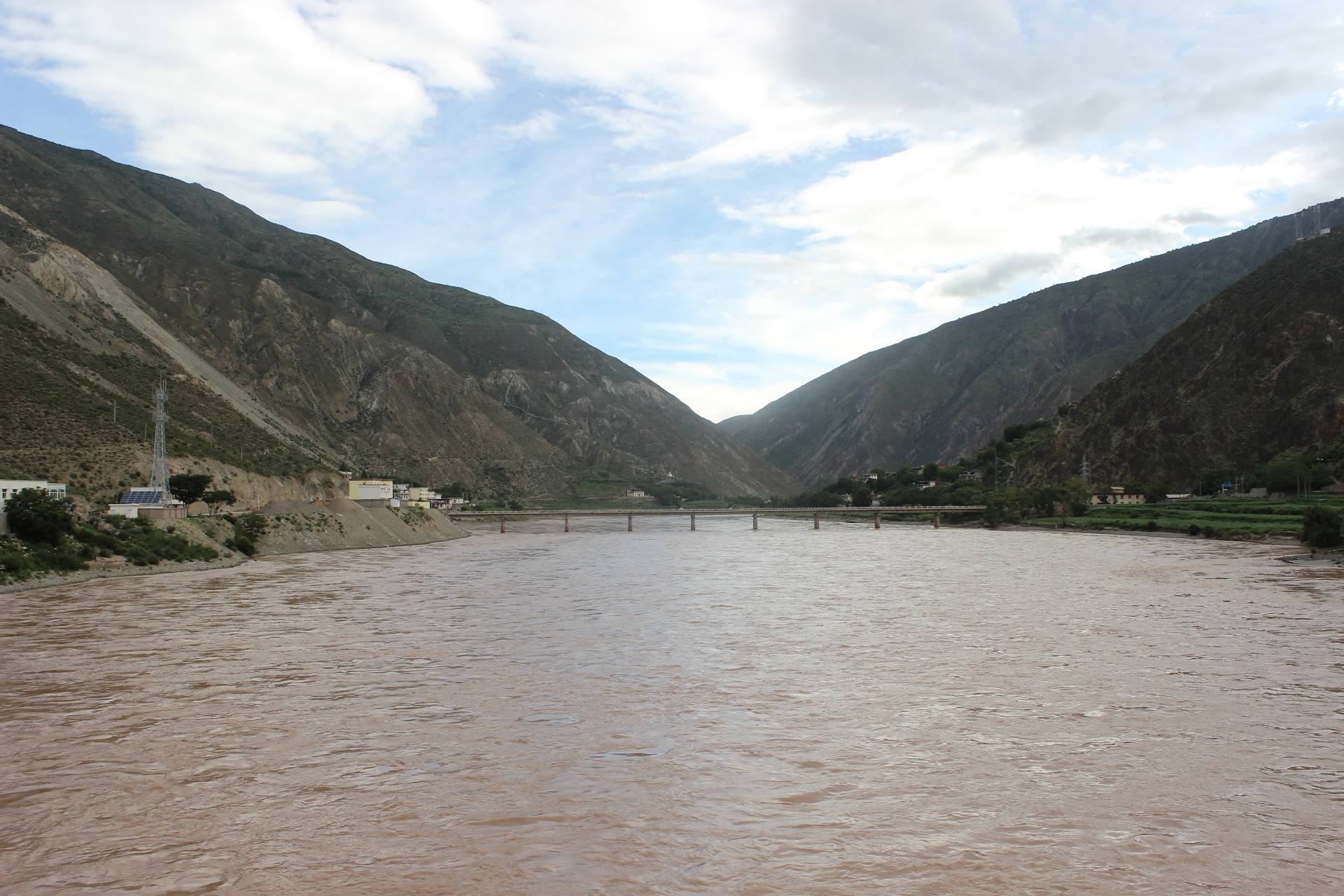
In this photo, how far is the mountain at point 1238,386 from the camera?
104 metres

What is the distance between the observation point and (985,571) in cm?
4909

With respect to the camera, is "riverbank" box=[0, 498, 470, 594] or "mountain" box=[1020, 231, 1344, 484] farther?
"mountain" box=[1020, 231, 1344, 484]

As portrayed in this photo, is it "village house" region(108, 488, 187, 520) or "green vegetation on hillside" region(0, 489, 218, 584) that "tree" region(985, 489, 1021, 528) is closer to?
"village house" region(108, 488, 187, 520)

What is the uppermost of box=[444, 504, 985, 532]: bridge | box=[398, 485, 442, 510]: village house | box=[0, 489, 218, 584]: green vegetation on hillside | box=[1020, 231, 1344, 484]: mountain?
box=[1020, 231, 1344, 484]: mountain

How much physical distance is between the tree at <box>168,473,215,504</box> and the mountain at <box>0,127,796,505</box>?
405 cm

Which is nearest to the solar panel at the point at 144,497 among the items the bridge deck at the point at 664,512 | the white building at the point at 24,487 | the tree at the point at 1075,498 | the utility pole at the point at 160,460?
the utility pole at the point at 160,460

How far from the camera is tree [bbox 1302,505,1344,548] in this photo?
57.6 metres

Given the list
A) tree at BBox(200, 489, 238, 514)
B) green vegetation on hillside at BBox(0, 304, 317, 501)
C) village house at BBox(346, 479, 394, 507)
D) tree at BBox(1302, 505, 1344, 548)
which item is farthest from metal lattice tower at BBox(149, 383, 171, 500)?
tree at BBox(1302, 505, 1344, 548)

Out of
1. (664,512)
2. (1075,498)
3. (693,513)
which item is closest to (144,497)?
(1075,498)

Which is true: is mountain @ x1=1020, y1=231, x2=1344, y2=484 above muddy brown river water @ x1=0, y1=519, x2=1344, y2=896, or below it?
above

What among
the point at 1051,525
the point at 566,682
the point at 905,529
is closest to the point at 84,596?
the point at 566,682

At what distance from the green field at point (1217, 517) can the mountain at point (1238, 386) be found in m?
16.8

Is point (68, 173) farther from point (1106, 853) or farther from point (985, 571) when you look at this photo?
point (1106, 853)

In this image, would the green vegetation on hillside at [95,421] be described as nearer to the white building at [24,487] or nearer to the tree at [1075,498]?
the white building at [24,487]
